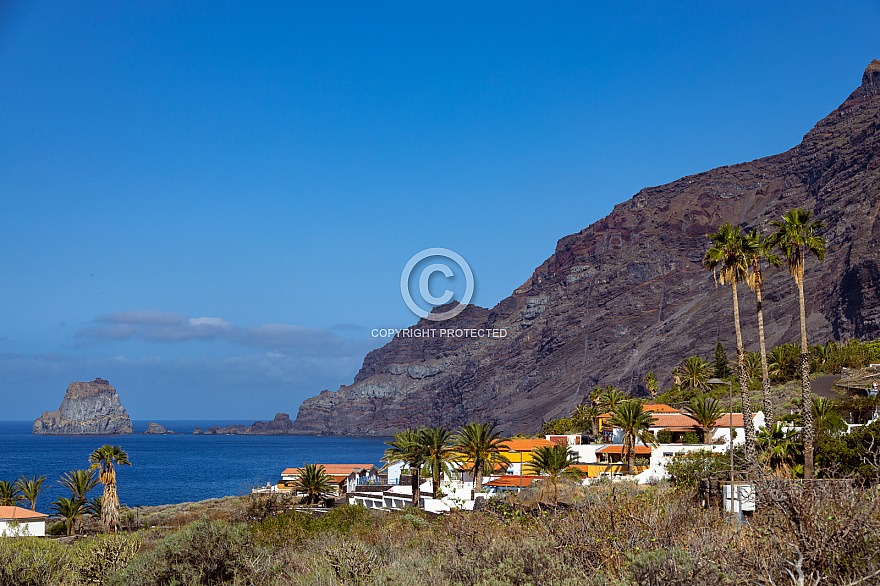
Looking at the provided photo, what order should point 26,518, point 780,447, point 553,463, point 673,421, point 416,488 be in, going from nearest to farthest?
1. point 780,447
2. point 26,518
3. point 553,463
4. point 416,488
5. point 673,421

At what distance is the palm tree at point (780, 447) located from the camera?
31547 millimetres

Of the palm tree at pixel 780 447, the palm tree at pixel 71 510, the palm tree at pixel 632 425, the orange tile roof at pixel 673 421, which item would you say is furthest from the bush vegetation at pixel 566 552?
the orange tile roof at pixel 673 421

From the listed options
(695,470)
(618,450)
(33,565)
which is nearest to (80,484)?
(33,565)

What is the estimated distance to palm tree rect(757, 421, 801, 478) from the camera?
3155 centimetres

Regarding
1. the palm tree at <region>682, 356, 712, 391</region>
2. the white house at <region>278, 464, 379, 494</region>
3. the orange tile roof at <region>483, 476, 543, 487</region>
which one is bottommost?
the white house at <region>278, 464, 379, 494</region>

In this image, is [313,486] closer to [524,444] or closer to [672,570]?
[524,444]

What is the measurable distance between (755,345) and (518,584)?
6016 inches

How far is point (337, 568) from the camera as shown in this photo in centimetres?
1367

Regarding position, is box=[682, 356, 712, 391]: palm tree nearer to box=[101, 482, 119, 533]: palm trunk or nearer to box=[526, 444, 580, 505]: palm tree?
box=[526, 444, 580, 505]: palm tree

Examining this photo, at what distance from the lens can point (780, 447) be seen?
1256 inches

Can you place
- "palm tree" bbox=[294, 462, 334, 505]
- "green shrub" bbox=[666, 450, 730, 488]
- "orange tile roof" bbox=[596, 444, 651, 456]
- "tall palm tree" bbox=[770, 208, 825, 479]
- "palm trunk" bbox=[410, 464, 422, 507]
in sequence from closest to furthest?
"green shrub" bbox=[666, 450, 730, 488] → "tall palm tree" bbox=[770, 208, 825, 479] → "palm trunk" bbox=[410, 464, 422, 507] → "orange tile roof" bbox=[596, 444, 651, 456] → "palm tree" bbox=[294, 462, 334, 505]

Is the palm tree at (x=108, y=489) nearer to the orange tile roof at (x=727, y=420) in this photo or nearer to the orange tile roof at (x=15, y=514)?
the orange tile roof at (x=15, y=514)

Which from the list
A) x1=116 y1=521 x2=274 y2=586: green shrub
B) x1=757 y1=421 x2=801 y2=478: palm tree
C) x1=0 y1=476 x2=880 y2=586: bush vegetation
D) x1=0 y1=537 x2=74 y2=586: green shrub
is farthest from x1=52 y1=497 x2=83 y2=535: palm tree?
x1=757 y1=421 x2=801 y2=478: palm tree

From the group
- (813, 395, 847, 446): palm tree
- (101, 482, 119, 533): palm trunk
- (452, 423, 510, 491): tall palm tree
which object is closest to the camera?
(813, 395, 847, 446): palm tree
